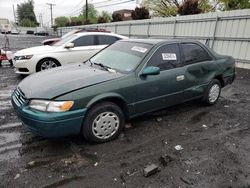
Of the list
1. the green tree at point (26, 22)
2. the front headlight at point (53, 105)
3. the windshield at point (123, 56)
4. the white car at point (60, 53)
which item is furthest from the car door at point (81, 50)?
the green tree at point (26, 22)

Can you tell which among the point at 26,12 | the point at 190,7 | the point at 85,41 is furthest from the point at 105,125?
the point at 26,12

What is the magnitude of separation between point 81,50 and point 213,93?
489 centimetres

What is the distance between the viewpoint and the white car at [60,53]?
7.34 m

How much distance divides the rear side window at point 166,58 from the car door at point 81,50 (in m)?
4.49

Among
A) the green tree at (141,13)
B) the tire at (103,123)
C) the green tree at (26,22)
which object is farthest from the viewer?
the green tree at (26,22)

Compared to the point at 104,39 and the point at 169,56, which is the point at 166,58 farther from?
the point at 104,39

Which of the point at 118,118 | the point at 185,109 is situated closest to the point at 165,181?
the point at 118,118

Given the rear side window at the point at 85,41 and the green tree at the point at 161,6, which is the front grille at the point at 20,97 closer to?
the rear side window at the point at 85,41

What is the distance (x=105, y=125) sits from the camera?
354 centimetres

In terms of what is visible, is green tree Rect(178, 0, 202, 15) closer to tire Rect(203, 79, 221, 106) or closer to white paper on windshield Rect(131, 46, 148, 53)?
tire Rect(203, 79, 221, 106)

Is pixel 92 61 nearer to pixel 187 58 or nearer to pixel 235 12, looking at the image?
pixel 187 58

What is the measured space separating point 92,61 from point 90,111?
5.03 feet

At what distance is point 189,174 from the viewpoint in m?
2.91

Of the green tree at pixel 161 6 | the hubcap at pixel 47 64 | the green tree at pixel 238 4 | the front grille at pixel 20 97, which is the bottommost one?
the hubcap at pixel 47 64
